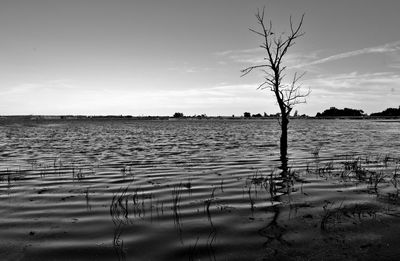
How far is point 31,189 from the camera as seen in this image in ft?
39.2

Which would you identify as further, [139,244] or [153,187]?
[153,187]

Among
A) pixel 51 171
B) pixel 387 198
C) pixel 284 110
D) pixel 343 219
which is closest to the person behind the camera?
pixel 343 219

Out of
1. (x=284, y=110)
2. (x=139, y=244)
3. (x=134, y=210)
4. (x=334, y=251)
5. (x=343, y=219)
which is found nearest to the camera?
(x=334, y=251)

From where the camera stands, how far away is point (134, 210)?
873 cm

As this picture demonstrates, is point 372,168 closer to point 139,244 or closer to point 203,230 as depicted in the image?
point 203,230

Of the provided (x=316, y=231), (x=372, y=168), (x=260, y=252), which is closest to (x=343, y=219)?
(x=316, y=231)

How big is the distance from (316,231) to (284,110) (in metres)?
17.5

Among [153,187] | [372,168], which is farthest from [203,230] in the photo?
[372,168]

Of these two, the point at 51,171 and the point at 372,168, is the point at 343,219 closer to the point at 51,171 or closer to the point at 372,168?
the point at 372,168

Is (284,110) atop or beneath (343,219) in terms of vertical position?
atop

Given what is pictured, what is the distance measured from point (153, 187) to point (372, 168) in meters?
11.7

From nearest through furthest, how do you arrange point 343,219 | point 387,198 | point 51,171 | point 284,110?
point 343,219
point 387,198
point 51,171
point 284,110

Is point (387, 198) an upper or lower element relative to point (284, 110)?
lower

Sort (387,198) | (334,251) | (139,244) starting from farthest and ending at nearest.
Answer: (387,198) → (139,244) → (334,251)
